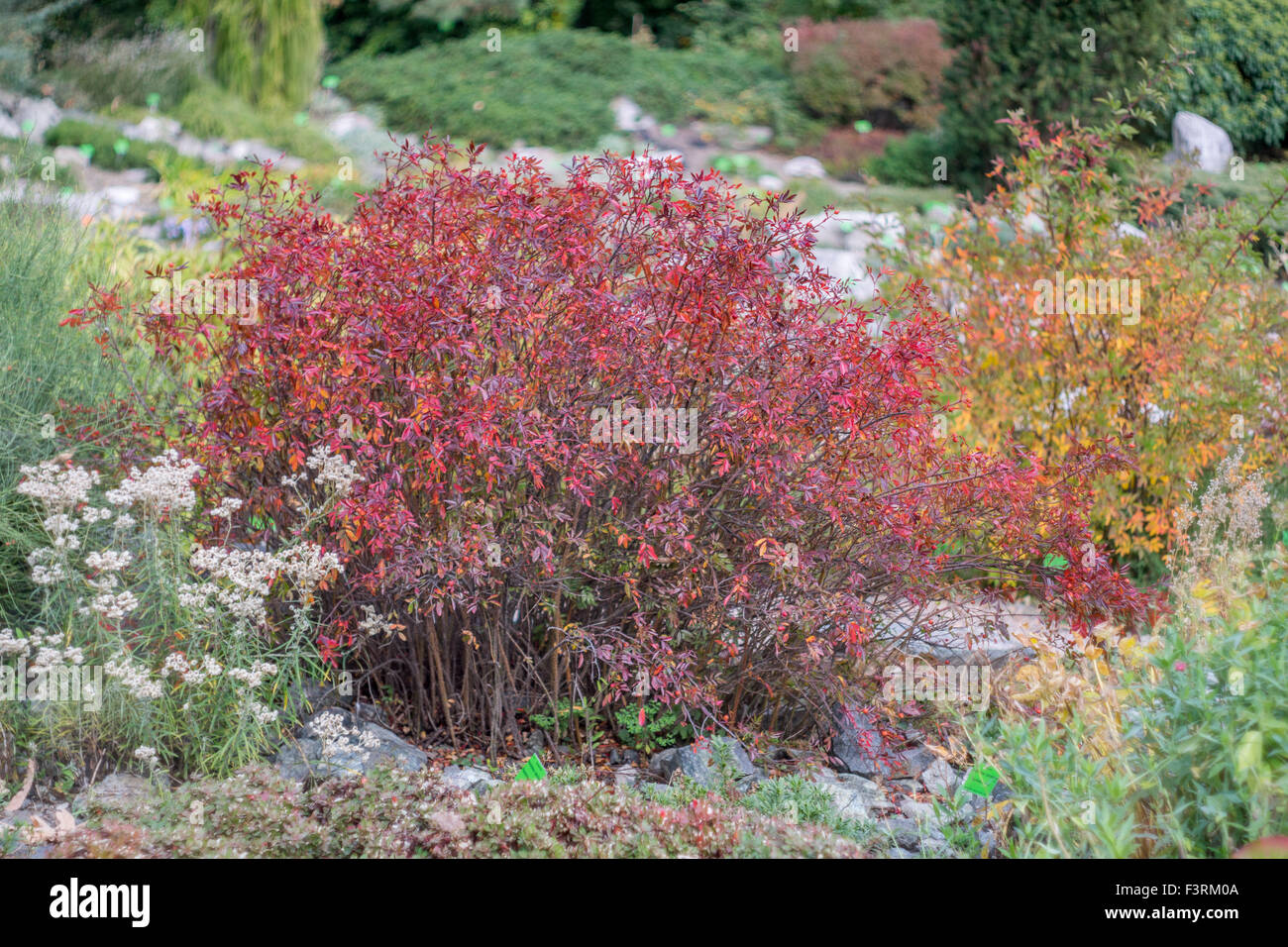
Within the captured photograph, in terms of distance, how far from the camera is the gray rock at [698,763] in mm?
3098

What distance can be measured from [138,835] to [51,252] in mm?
2651

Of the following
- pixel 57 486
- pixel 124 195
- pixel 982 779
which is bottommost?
pixel 982 779

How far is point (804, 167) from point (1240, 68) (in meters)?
4.30

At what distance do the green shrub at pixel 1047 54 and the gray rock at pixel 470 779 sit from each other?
25.8 ft

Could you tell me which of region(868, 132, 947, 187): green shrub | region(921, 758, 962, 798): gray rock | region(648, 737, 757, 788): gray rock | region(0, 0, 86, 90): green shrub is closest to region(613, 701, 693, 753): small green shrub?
region(648, 737, 757, 788): gray rock

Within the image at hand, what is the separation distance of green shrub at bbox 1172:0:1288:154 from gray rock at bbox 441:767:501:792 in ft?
32.8

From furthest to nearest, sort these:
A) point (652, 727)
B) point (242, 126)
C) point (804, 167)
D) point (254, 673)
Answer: point (804, 167) < point (242, 126) < point (652, 727) < point (254, 673)

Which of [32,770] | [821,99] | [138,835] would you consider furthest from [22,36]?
[138,835]

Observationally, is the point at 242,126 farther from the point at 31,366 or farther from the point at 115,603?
the point at 115,603

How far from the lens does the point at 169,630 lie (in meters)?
3.17

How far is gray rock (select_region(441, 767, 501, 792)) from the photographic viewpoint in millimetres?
3033

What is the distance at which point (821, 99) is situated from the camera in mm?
12602

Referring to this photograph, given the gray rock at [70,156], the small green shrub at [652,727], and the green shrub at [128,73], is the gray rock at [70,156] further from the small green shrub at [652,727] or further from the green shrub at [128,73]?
the small green shrub at [652,727]

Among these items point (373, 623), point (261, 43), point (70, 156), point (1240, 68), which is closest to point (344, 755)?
point (373, 623)
